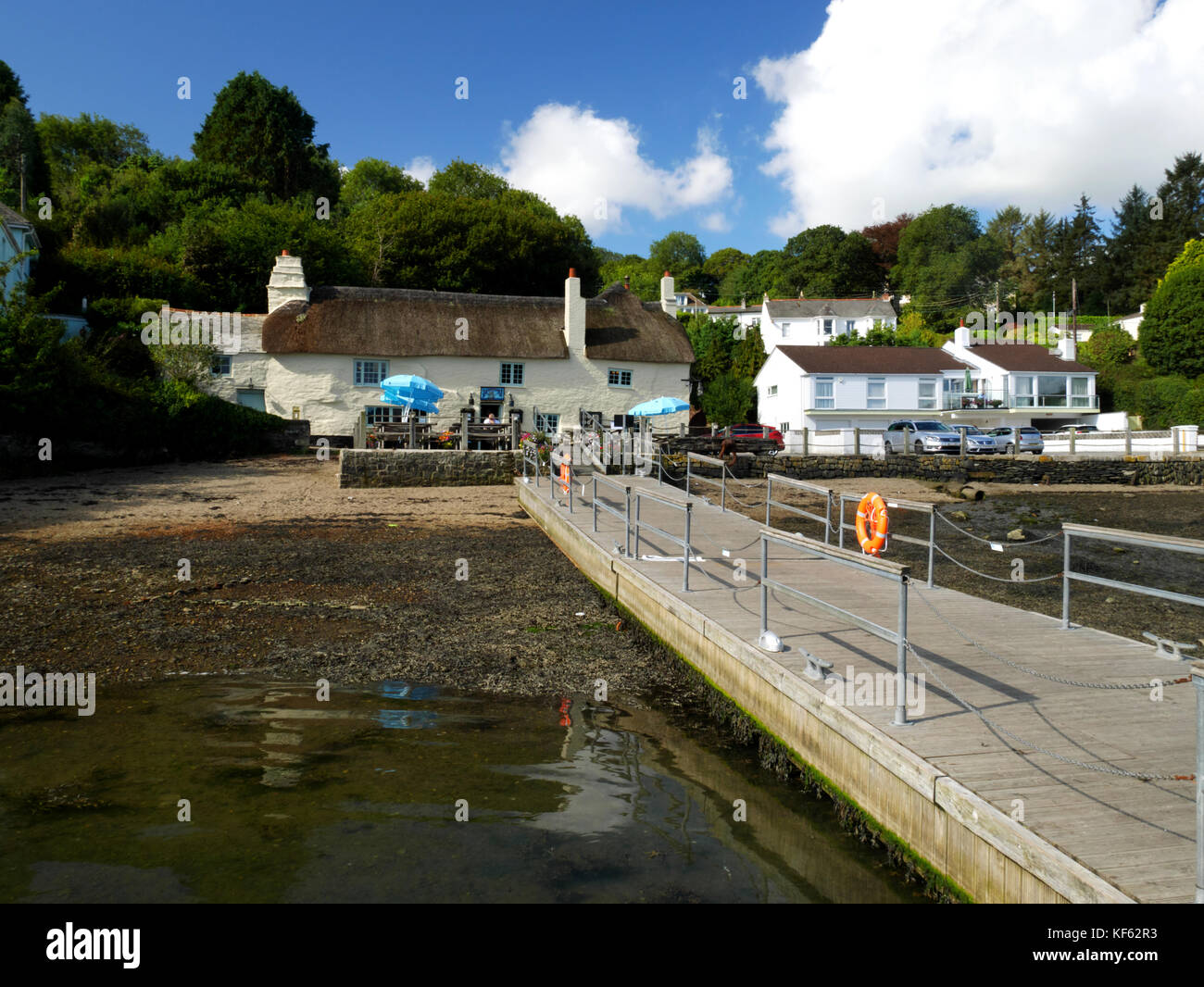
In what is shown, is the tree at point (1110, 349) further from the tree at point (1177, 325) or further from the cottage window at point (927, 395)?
the cottage window at point (927, 395)

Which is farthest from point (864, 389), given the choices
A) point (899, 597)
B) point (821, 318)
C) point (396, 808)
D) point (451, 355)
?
point (396, 808)

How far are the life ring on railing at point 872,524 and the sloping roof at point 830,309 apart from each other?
65.7 meters

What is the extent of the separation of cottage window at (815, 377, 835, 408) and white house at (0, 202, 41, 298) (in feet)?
124

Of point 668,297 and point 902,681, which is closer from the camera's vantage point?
point 902,681

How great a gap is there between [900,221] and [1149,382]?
5939 centimetres

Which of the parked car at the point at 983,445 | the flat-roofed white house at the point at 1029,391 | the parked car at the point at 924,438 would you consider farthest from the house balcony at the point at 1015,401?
the parked car at the point at 983,445

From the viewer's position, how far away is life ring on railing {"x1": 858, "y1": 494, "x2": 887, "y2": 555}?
32.4 ft

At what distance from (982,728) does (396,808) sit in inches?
152

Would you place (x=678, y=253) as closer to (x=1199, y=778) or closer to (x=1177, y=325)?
(x=1177, y=325)

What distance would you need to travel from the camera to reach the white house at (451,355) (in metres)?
35.9

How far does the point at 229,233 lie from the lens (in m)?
42.6

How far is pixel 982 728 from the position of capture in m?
5.23
